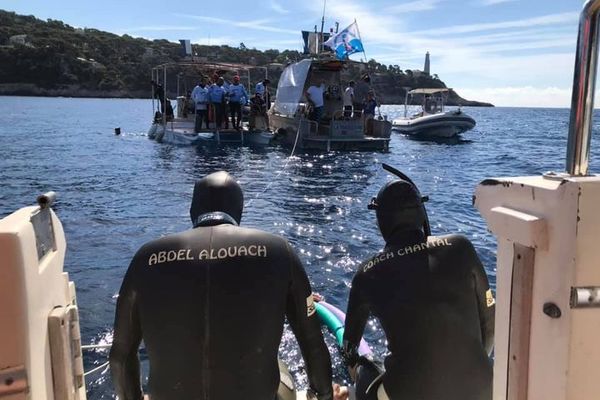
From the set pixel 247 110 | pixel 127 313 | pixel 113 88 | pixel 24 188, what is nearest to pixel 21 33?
pixel 113 88

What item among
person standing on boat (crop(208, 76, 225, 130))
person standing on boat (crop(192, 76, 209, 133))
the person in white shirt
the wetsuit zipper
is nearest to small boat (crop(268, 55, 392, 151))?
the person in white shirt

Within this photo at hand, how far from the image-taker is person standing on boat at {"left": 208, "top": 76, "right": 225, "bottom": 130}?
18.4 m

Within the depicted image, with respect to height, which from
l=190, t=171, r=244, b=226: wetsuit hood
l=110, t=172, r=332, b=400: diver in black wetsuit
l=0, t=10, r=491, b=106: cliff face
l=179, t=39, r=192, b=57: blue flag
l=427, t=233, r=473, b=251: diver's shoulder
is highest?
l=0, t=10, r=491, b=106: cliff face

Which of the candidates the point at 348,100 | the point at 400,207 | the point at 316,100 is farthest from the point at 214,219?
the point at 348,100

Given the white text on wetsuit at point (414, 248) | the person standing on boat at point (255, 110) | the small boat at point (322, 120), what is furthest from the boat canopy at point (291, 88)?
the white text on wetsuit at point (414, 248)

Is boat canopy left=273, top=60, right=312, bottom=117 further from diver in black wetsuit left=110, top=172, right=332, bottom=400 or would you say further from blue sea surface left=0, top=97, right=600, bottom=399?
diver in black wetsuit left=110, top=172, right=332, bottom=400

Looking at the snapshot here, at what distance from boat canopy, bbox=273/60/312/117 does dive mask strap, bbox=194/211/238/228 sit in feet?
59.3

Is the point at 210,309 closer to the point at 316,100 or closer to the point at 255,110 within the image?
the point at 316,100

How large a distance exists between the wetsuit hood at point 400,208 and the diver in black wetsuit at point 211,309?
0.58 m

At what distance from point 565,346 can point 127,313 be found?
1506 mm

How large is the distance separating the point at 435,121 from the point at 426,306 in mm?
24821

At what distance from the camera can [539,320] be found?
1.32 meters

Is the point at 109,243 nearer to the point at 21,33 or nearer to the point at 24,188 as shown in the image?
the point at 24,188

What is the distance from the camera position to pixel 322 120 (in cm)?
1966
